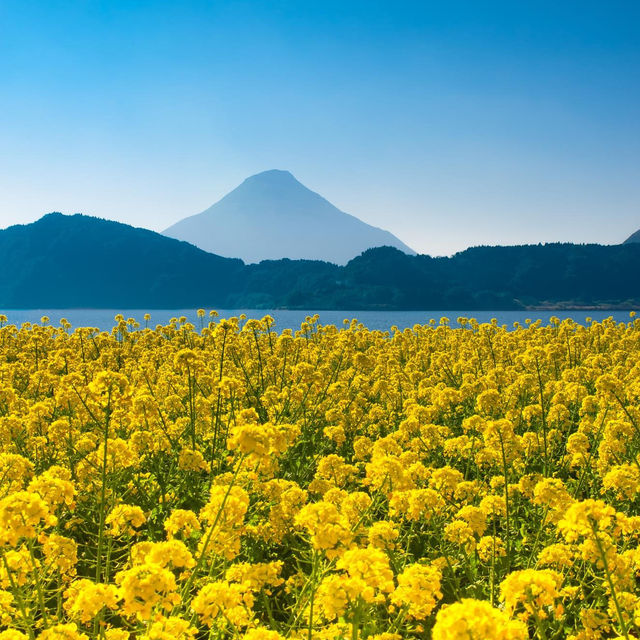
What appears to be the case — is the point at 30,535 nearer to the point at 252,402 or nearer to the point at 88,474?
the point at 88,474

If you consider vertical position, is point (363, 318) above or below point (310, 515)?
below

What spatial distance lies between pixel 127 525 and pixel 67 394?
2612mm

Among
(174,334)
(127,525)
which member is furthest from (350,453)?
(174,334)

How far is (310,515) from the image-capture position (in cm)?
283

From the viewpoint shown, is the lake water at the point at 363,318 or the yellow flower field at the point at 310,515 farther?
the lake water at the point at 363,318

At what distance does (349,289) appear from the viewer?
6112 inches

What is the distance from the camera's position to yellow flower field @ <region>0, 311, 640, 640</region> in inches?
99.4

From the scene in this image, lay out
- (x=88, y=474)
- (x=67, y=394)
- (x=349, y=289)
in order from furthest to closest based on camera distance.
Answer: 1. (x=349, y=289)
2. (x=67, y=394)
3. (x=88, y=474)

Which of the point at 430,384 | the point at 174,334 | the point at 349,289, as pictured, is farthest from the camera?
the point at 349,289

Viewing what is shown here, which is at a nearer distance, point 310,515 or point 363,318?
point 310,515

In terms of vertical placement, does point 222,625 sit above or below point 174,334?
below

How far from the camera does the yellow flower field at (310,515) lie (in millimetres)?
2525

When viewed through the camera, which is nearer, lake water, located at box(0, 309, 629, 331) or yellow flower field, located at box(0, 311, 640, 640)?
yellow flower field, located at box(0, 311, 640, 640)

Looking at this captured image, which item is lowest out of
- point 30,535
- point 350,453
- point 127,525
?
point 350,453
